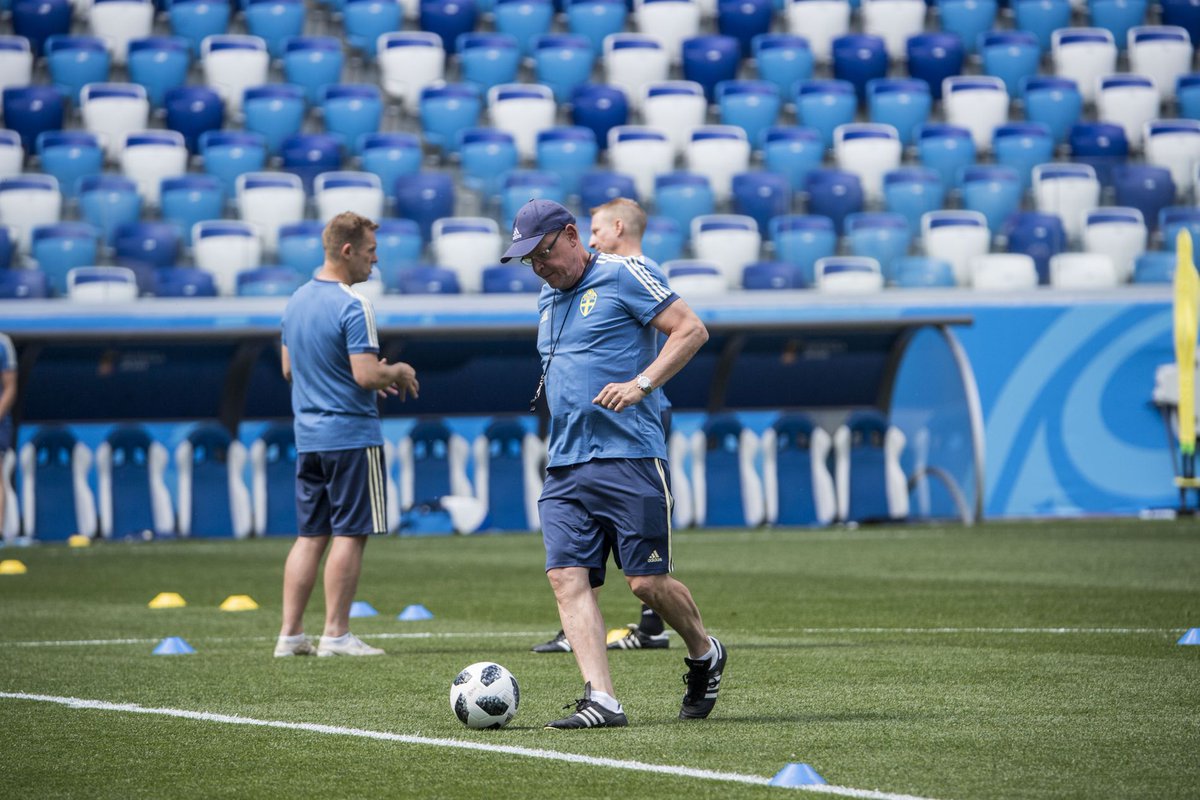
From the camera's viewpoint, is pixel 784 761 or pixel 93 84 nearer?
pixel 784 761

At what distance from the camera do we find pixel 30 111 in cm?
2152

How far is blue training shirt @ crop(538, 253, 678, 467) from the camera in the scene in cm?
605

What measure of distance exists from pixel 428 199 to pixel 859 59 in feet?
25.7

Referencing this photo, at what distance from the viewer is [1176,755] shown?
5.16m

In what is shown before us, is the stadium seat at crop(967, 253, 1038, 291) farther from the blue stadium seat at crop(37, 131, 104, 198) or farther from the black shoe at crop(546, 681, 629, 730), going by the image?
the black shoe at crop(546, 681, 629, 730)

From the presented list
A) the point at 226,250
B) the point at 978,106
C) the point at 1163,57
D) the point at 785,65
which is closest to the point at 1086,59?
the point at 1163,57

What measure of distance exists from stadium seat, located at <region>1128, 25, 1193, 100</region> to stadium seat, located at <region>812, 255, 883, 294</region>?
7.15 meters

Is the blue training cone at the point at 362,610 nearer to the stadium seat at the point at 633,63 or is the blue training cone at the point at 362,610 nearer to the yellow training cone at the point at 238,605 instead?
the yellow training cone at the point at 238,605

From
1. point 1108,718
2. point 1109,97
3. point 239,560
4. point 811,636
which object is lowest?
point 239,560

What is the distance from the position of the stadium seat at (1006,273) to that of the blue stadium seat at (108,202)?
9401 mm

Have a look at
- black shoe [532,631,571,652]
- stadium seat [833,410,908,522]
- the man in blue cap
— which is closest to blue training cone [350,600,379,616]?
black shoe [532,631,571,652]

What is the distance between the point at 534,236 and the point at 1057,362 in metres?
14.3

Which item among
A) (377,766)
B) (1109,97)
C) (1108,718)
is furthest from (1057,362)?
(377,766)

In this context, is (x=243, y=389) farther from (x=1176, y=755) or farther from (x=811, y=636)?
(x=1176, y=755)
